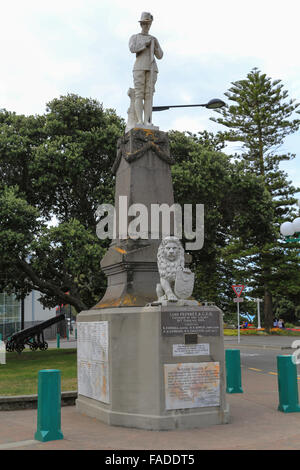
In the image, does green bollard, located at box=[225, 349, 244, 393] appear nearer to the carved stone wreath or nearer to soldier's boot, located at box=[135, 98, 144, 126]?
the carved stone wreath

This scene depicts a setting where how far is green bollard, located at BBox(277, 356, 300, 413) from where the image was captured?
27.5 ft

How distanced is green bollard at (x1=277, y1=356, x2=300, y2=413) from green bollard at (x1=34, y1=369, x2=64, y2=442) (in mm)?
3856

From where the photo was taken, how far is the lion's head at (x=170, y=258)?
7.80m

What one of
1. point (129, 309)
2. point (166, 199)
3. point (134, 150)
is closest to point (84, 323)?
point (129, 309)

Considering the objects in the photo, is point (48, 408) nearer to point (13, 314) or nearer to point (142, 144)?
point (142, 144)

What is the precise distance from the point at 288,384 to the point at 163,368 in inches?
96.4

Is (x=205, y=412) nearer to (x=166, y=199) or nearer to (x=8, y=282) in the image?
(x=166, y=199)

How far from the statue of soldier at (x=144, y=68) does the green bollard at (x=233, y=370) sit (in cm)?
523

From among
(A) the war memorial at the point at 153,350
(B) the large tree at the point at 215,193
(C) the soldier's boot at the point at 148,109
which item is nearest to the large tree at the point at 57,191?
(B) the large tree at the point at 215,193

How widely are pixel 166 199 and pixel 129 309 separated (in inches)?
103

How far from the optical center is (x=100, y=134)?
1834 centimetres

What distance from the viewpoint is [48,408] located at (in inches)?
261

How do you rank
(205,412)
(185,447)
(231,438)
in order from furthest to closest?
1. (205,412)
2. (231,438)
3. (185,447)

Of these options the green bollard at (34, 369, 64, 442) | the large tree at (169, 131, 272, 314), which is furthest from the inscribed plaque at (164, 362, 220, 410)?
the large tree at (169, 131, 272, 314)
